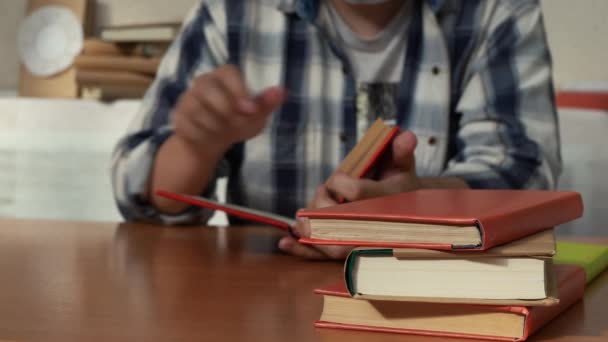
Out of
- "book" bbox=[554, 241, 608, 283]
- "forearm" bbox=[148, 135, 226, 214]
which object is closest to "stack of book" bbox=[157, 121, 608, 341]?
"book" bbox=[554, 241, 608, 283]

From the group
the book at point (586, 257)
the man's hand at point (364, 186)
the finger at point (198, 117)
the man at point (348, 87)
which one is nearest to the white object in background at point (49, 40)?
the man at point (348, 87)

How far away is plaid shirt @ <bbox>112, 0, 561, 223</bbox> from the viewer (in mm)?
1196

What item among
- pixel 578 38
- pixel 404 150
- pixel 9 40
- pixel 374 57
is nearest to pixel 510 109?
pixel 374 57

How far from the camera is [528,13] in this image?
4.07 feet

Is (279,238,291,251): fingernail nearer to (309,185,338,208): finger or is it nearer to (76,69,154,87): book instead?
(309,185,338,208): finger

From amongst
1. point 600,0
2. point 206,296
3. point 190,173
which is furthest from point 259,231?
point 600,0

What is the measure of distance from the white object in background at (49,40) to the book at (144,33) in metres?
0.22

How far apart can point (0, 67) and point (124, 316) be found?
226 cm

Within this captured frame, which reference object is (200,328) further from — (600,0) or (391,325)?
(600,0)

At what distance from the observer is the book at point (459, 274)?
0.46m

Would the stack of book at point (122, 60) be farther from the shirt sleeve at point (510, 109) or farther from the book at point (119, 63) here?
the shirt sleeve at point (510, 109)

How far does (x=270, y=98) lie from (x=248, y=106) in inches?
1.2

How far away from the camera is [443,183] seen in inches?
38.7

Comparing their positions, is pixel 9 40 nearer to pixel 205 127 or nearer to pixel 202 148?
pixel 202 148
